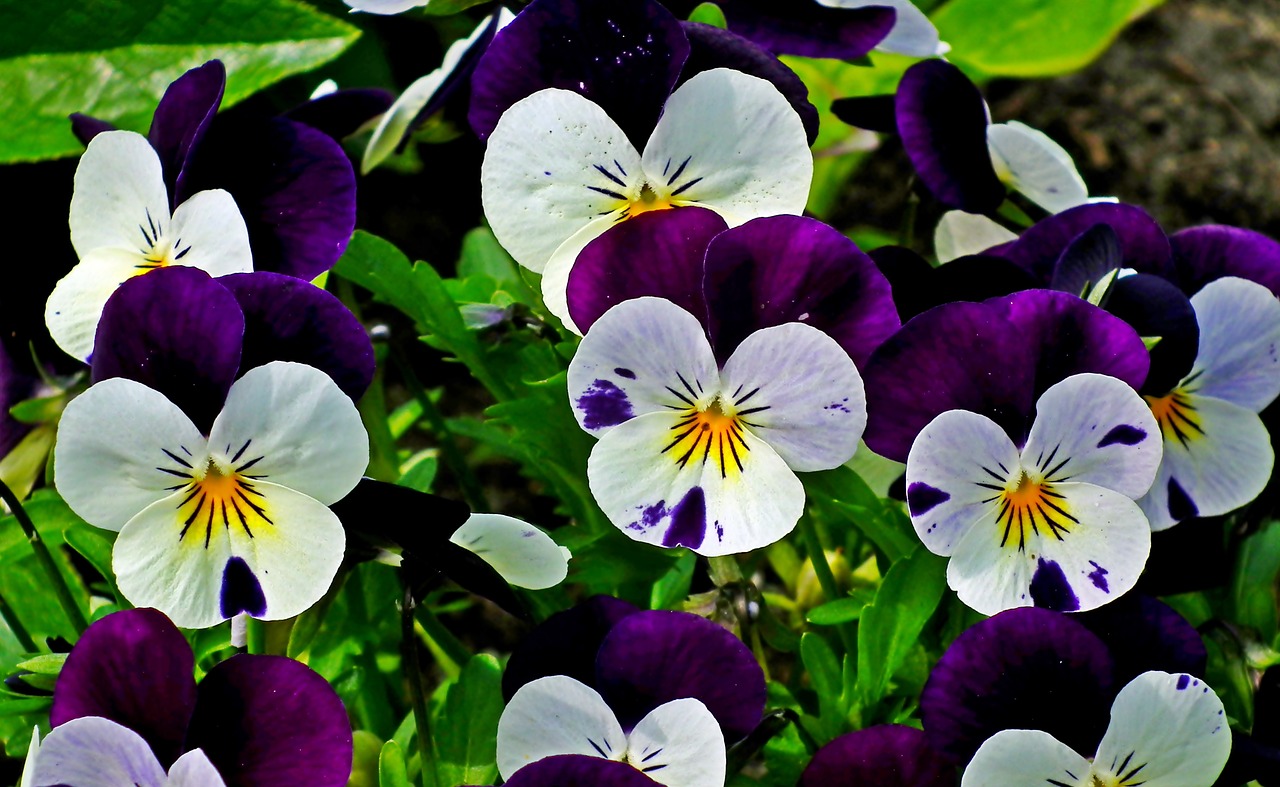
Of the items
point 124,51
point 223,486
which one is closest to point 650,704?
point 223,486

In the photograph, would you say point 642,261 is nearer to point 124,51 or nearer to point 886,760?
point 886,760

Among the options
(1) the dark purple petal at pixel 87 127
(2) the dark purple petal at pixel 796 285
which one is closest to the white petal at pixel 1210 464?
(2) the dark purple petal at pixel 796 285

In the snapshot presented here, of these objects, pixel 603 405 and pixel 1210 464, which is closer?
pixel 603 405

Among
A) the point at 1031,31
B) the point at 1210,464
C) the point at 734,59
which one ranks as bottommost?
the point at 1031,31

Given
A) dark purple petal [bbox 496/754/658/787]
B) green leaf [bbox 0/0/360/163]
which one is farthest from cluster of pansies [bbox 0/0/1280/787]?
green leaf [bbox 0/0/360/163]

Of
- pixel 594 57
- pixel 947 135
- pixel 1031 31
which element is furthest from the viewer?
pixel 1031 31

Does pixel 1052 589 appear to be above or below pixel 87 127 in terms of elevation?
below

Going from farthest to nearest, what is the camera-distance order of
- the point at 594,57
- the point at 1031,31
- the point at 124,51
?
the point at 1031,31
the point at 124,51
the point at 594,57
